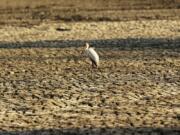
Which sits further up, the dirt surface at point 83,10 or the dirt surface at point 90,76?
the dirt surface at point 83,10

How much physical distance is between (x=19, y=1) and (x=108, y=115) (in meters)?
33.4

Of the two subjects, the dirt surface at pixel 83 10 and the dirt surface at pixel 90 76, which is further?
the dirt surface at pixel 83 10

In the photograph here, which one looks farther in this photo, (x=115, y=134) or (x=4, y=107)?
(x=4, y=107)

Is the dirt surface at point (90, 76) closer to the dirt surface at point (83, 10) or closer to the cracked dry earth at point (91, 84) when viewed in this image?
the cracked dry earth at point (91, 84)

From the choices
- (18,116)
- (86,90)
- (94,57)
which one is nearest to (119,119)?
(18,116)

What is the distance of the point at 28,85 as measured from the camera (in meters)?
14.8

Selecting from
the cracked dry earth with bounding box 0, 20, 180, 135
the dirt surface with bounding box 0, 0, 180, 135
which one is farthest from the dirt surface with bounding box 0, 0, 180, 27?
the cracked dry earth with bounding box 0, 20, 180, 135

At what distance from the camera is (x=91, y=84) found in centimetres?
1462

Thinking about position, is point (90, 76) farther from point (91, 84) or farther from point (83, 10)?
point (83, 10)

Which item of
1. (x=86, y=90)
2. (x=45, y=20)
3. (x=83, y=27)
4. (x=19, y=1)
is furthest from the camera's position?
(x=19, y=1)

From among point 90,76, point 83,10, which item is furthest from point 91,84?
point 83,10

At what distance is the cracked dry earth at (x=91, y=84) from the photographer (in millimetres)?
10789

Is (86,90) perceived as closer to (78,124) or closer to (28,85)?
(28,85)

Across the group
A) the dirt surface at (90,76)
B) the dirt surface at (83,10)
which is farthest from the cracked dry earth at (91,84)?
the dirt surface at (83,10)
